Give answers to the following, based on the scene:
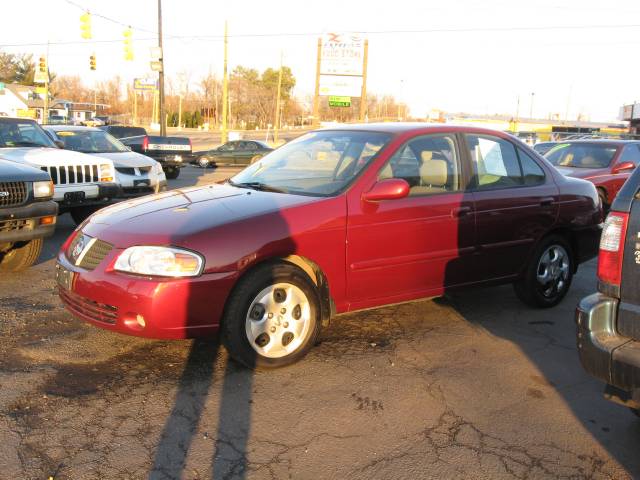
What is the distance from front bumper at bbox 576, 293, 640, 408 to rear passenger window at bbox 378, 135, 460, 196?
1.91 meters

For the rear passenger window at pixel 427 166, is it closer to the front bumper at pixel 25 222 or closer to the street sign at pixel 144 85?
the front bumper at pixel 25 222

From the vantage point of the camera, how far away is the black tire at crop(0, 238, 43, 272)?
6.45 m

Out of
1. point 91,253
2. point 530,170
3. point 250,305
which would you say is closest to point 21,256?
point 91,253

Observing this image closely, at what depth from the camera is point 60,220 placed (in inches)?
401

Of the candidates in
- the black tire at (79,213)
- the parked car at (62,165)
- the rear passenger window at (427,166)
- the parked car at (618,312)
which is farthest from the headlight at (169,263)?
the black tire at (79,213)

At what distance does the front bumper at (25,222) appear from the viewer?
5.83 meters

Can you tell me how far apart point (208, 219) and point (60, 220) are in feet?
23.9

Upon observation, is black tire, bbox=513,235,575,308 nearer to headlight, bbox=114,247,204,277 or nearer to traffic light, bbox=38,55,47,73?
headlight, bbox=114,247,204,277

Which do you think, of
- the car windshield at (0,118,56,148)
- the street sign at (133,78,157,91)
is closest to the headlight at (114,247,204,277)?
the car windshield at (0,118,56,148)

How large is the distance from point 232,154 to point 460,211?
23103 mm

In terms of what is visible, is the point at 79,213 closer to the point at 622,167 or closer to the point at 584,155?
the point at 584,155

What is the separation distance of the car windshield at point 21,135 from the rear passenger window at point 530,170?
723 centimetres

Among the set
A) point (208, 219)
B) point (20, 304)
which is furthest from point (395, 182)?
point (20, 304)

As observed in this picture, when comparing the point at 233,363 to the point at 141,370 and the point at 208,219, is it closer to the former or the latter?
the point at 141,370
